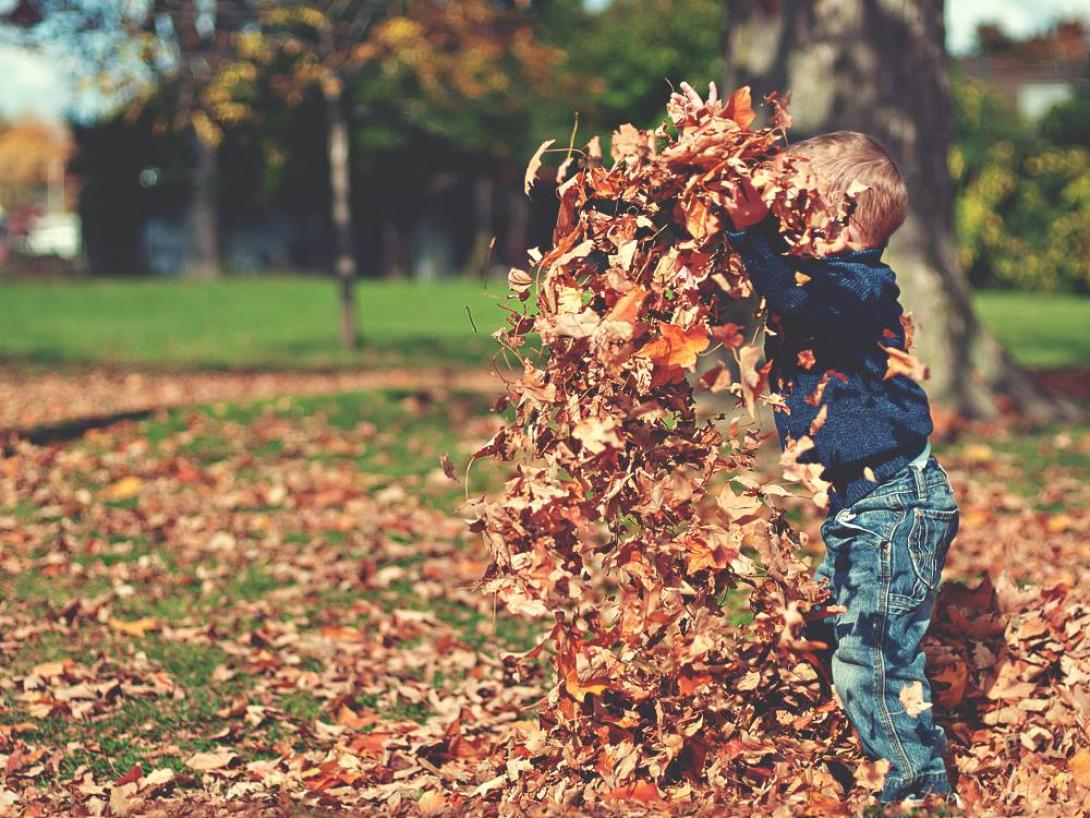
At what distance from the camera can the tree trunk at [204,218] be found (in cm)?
4019

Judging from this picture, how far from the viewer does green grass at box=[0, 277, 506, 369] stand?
16.3 m

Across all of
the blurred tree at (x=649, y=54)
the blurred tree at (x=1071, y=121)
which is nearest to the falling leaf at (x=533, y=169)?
the blurred tree at (x=1071, y=121)

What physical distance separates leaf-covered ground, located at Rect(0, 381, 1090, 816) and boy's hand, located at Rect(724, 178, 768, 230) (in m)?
1.54

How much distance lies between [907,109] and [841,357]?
21.0ft

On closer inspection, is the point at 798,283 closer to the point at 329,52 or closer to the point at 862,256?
the point at 862,256

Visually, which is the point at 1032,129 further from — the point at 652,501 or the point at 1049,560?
the point at 652,501

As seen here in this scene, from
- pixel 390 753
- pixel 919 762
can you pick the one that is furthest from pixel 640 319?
pixel 390 753

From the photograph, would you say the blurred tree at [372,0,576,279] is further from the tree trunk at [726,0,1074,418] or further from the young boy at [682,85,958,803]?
the young boy at [682,85,958,803]

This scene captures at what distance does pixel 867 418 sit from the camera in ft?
10.9

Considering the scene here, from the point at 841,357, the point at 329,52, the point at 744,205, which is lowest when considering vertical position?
the point at 841,357

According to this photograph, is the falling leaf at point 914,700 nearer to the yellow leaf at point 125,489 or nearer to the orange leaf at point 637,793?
the orange leaf at point 637,793

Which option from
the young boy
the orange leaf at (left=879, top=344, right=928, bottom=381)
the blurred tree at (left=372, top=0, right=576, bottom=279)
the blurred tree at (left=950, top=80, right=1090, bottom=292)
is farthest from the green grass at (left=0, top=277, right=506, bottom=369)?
the blurred tree at (left=950, top=80, right=1090, bottom=292)

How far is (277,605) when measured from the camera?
586 cm

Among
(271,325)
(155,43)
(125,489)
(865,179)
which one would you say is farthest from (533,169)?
(271,325)
